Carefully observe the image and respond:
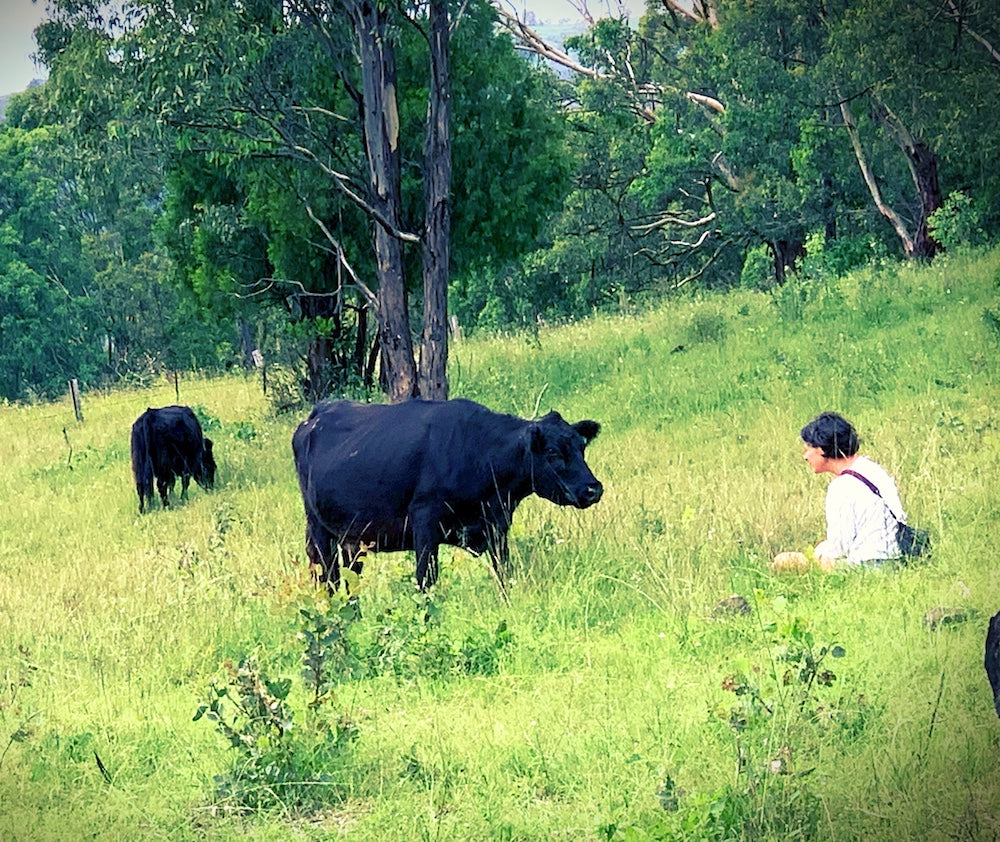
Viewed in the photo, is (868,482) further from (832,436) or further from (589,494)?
(589,494)

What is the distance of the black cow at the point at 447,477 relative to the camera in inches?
349

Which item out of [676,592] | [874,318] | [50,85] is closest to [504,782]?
[676,592]

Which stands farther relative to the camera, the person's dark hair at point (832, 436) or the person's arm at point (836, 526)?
the person's dark hair at point (832, 436)

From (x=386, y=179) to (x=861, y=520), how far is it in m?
9.87

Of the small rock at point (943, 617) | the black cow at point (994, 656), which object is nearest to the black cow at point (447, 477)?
the small rock at point (943, 617)

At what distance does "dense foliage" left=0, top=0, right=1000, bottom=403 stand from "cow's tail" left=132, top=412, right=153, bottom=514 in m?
3.33

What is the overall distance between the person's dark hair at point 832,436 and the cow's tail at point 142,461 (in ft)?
32.0

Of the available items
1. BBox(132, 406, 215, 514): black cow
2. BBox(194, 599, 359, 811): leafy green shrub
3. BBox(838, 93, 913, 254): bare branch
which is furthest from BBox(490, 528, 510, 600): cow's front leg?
BBox(838, 93, 913, 254): bare branch

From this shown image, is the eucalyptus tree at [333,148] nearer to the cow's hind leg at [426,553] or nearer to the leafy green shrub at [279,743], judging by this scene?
the cow's hind leg at [426,553]

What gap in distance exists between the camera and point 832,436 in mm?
7871

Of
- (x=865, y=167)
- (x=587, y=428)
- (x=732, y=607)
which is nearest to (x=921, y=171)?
(x=865, y=167)

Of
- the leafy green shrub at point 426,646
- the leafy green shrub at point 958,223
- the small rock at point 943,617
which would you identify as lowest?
the leafy green shrub at point 426,646

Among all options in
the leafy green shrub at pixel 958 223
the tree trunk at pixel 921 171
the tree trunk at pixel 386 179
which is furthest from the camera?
the leafy green shrub at pixel 958 223

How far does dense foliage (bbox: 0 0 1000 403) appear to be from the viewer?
15773 mm
